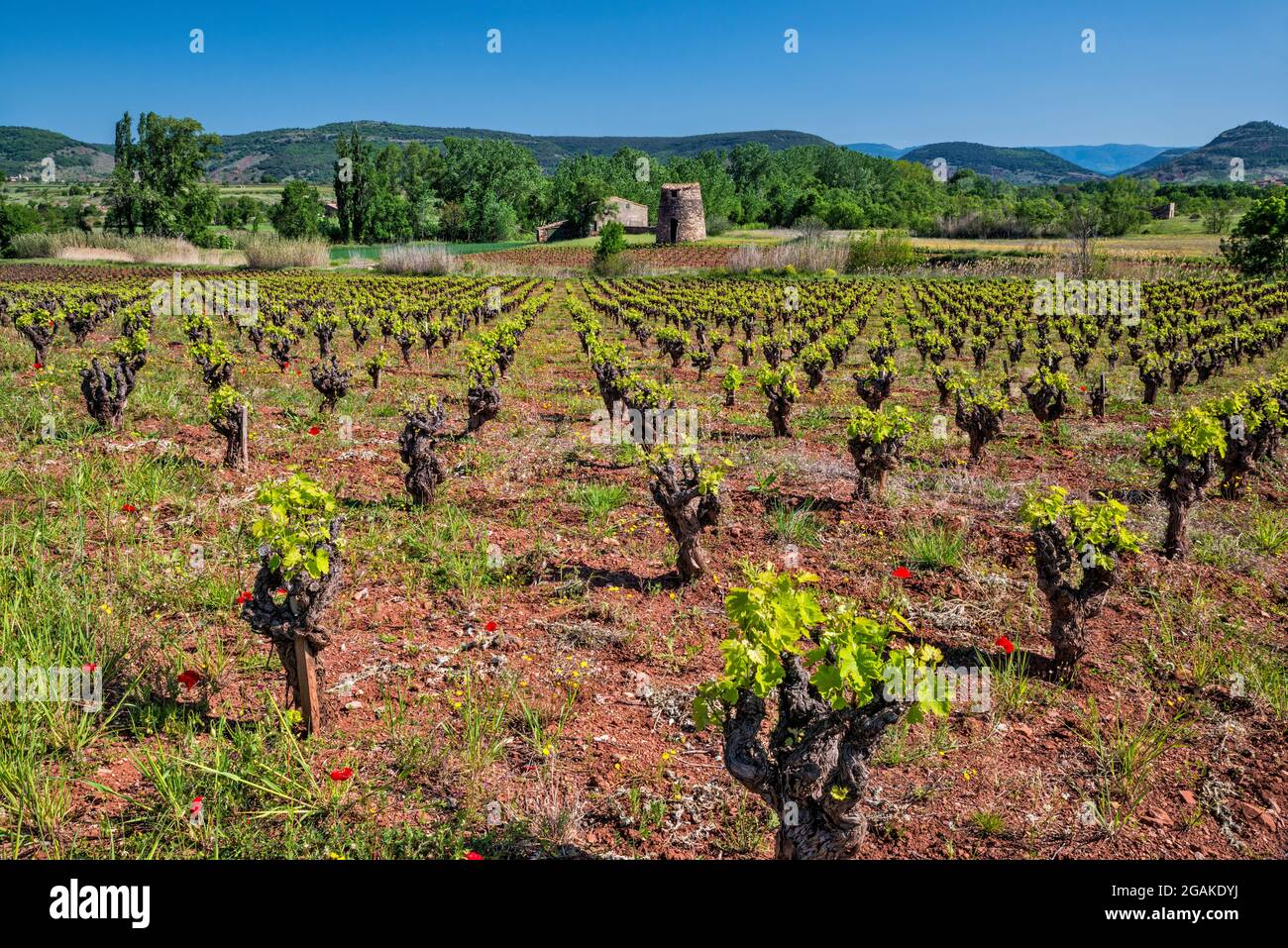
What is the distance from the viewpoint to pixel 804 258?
51250 mm

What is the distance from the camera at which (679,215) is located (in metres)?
73.2

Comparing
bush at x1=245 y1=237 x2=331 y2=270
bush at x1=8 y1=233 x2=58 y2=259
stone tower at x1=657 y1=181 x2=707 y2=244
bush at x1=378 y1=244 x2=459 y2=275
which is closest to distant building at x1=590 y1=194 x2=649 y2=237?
stone tower at x1=657 y1=181 x2=707 y2=244

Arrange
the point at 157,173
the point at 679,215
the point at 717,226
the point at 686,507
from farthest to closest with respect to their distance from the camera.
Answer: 1. the point at 717,226
2. the point at 679,215
3. the point at 157,173
4. the point at 686,507

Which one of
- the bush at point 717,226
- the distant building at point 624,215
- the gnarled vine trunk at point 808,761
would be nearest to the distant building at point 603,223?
the distant building at point 624,215

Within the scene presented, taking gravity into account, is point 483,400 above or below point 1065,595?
above

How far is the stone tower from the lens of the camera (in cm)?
7325

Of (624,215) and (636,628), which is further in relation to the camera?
(624,215)

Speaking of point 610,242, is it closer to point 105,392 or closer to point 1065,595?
point 105,392

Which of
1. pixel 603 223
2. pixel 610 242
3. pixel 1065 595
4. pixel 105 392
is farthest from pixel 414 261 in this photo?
pixel 1065 595

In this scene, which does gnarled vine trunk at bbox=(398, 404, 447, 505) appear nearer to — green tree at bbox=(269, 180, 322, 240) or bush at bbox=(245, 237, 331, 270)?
bush at bbox=(245, 237, 331, 270)

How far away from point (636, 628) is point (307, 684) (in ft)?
8.07

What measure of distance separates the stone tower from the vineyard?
6391 cm

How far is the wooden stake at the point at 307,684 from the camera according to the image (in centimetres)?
437
